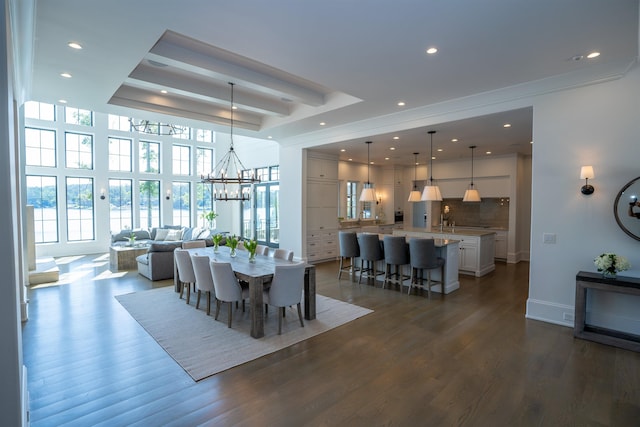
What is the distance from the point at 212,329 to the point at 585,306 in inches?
180

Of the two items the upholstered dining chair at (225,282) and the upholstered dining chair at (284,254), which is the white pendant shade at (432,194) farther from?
the upholstered dining chair at (225,282)

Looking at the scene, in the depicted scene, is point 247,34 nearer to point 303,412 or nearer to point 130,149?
point 303,412

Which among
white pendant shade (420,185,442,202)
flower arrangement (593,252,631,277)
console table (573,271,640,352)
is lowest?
console table (573,271,640,352)

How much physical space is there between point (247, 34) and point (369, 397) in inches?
137

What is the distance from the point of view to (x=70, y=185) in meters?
9.71

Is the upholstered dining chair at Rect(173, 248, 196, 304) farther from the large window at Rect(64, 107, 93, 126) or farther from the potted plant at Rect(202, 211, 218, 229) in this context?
the large window at Rect(64, 107, 93, 126)

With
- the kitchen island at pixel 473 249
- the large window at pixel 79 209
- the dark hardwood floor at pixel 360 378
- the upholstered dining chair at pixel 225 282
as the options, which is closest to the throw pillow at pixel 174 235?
the large window at pixel 79 209

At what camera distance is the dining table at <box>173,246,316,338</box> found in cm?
387

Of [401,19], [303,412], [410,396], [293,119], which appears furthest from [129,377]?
[293,119]

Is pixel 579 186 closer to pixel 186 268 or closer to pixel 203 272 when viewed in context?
pixel 203 272

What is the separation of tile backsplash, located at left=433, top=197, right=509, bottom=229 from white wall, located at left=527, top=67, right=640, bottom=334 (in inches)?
202

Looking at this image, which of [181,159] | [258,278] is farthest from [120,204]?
[258,278]

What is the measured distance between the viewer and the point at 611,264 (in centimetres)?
362

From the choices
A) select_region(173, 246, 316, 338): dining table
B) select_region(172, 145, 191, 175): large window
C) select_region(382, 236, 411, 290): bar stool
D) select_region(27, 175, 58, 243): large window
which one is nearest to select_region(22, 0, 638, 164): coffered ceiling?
select_region(382, 236, 411, 290): bar stool
